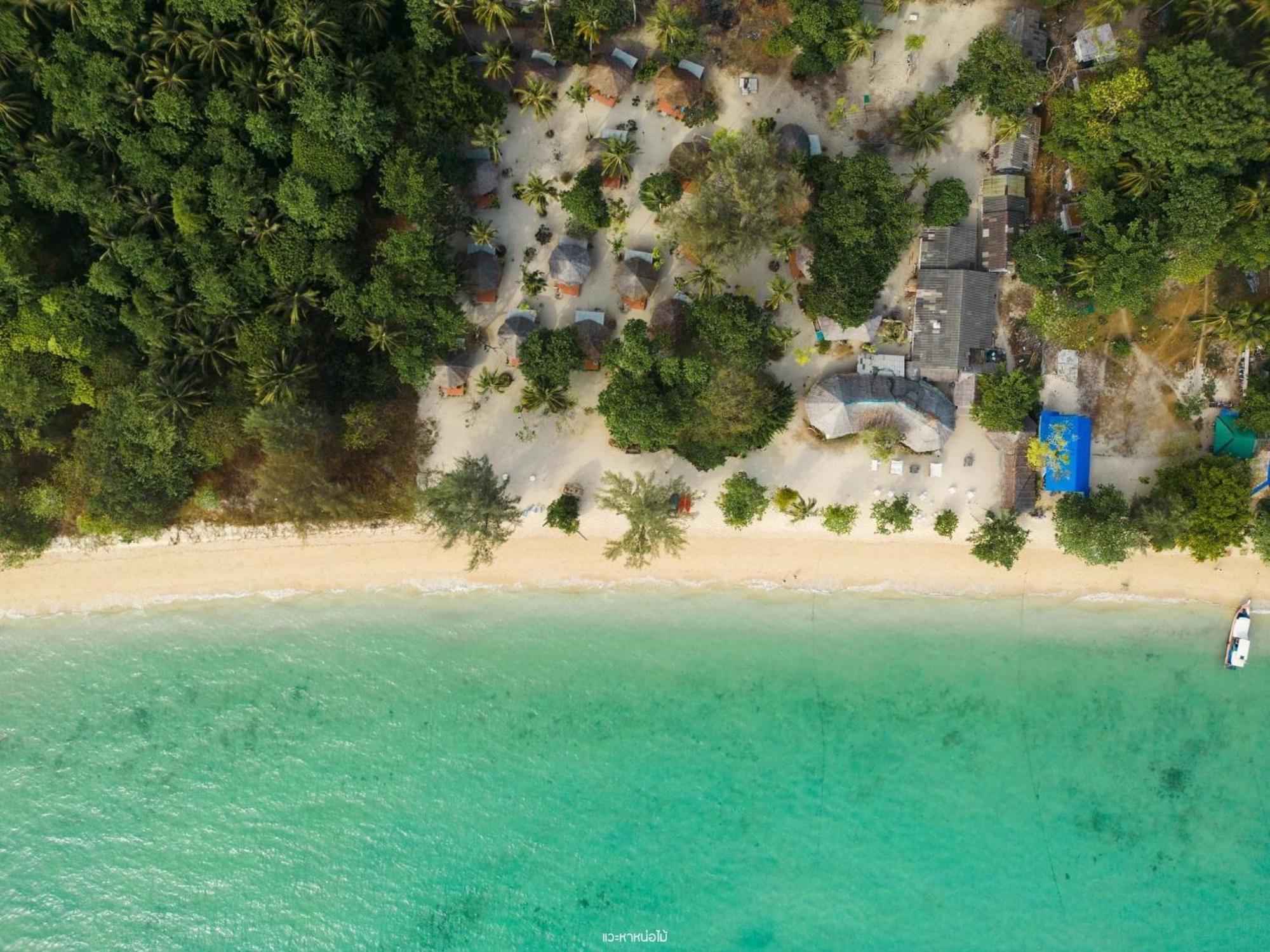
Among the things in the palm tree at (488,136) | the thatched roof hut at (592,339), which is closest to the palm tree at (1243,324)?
the thatched roof hut at (592,339)

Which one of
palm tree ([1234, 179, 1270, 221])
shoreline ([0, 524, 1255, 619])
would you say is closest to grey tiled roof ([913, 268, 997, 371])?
shoreline ([0, 524, 1255, 619])

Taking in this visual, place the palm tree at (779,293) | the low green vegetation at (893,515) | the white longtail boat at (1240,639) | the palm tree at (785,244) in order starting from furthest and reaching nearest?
the white longtail boat at (1240,639) → the low green vegetation at (893,515) → the palm tree at (779,293) → the palm tree at (785,244)

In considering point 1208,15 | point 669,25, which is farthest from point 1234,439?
point 669,25

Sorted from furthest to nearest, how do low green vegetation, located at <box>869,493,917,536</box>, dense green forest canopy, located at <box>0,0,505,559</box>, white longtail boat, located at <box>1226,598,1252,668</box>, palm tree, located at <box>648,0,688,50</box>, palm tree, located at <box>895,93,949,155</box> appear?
1. white longtail boat, located at <box>1226,598,1252,668</box>
2. low green vegetation, located at <box>869,493,917,536</box>
3. palm tree, located at <box>895,93,949,155</box>
4. palm tree, located at <box>648,0,688,50</box>
5. dense green forest canopy, located at <box>0,0,505,559</box>

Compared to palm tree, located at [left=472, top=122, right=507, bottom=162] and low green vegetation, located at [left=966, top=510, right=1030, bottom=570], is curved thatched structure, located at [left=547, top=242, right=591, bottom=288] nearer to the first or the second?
palm tree, located at [left=472, top=122, right=507, bottom=162]

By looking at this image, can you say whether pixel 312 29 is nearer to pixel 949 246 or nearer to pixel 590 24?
pixel 590 24

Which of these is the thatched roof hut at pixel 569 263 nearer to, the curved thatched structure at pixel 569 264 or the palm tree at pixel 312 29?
the curved thatched structure at pixel 569 264
